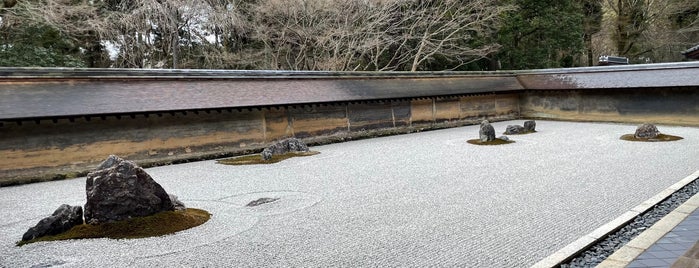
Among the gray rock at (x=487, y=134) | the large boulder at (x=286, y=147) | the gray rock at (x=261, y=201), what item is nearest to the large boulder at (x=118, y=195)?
the gray rock at (x=261, y=201)

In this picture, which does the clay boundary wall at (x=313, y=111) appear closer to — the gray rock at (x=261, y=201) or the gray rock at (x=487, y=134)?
the gray rock at (x=487, y=134)

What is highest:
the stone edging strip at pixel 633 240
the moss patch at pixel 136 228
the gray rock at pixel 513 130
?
the gray rock at pixel 513 130

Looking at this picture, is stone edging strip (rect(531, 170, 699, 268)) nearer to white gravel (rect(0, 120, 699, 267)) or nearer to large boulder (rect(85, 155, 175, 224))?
white gravel (rect(0, 120, 699, 267))

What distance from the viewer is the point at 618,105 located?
1472cm

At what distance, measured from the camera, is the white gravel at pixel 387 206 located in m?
3.58

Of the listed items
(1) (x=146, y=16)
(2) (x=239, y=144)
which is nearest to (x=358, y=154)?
(2) (x=239, y=144)

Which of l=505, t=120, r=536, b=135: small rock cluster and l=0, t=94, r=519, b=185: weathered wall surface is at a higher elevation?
l=0, t=94, r=519, b=185: weathered wall surface

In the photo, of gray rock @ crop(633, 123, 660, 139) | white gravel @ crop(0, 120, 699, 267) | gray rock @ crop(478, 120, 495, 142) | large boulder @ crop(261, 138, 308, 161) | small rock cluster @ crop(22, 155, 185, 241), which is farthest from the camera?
gray rock @ crop(478, 120, 495, 142)

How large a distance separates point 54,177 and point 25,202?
81.1 inches

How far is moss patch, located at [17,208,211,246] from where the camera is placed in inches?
165

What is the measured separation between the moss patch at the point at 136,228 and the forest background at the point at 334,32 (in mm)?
10878

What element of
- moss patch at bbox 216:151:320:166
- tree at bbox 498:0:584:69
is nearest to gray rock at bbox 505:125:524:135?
moss patch at bbox 216:151:320:166

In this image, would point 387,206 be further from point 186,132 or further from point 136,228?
point 186,132

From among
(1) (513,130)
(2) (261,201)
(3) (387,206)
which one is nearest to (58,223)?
(2) (261,201)
